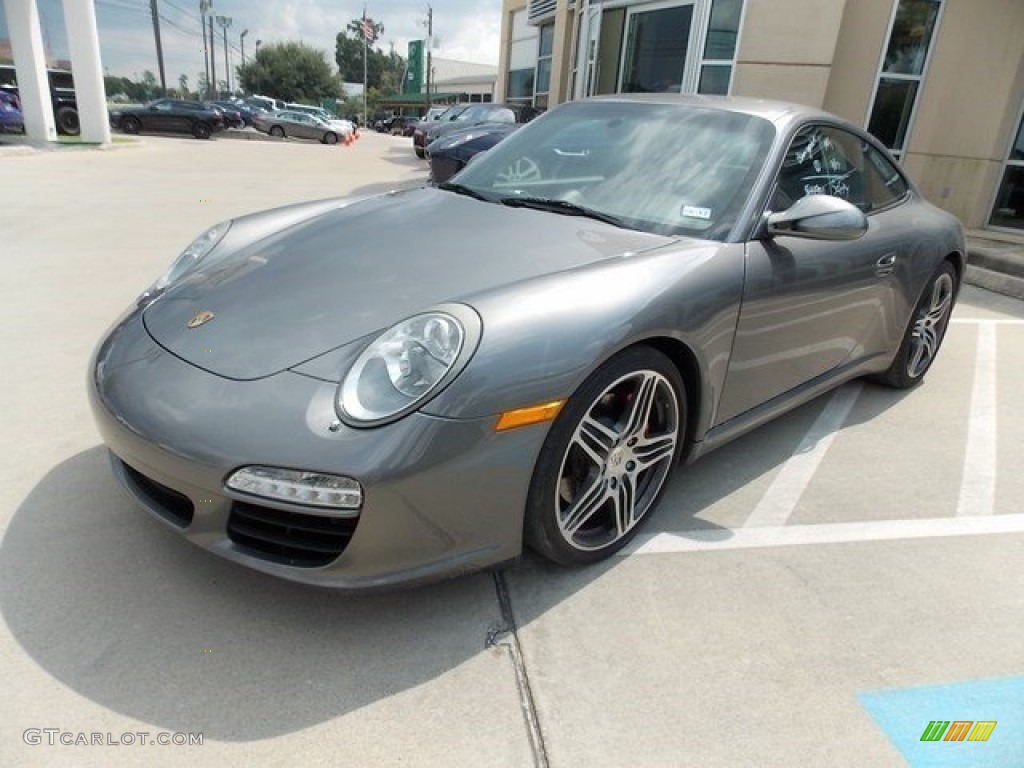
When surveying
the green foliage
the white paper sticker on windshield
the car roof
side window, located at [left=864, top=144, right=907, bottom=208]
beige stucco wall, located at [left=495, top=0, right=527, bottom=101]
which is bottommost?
the green foliage

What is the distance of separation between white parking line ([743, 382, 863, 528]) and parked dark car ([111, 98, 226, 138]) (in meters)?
26.2

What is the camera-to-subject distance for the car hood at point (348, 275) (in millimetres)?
1970

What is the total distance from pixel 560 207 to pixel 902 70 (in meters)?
9.47

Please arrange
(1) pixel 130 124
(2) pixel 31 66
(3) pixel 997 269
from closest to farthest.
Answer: (3) pixel 997 269 → (2) pixel 31 66 → (1) pixel 130 124

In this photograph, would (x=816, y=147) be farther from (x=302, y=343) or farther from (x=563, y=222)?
(x=302, y=343)

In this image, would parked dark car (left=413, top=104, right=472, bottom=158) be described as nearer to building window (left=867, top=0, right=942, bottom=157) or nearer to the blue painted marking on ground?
building window (left=867, top=0, right=942, bottom=157)

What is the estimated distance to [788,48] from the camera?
9.67 metres

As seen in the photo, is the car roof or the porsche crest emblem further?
the car roof

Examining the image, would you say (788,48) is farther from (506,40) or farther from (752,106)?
(506,40)

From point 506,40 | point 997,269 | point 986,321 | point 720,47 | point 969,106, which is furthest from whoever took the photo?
point 506,40

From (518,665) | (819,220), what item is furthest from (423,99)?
(518,665)

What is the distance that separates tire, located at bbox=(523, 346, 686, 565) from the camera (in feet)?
6.43

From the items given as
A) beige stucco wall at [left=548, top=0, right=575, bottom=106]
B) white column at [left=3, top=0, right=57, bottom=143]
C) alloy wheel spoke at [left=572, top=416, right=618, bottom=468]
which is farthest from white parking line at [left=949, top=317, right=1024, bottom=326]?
white column at [left=3, top=0, right=57, bottom=143]

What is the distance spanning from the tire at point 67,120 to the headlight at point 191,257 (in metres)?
19.9
